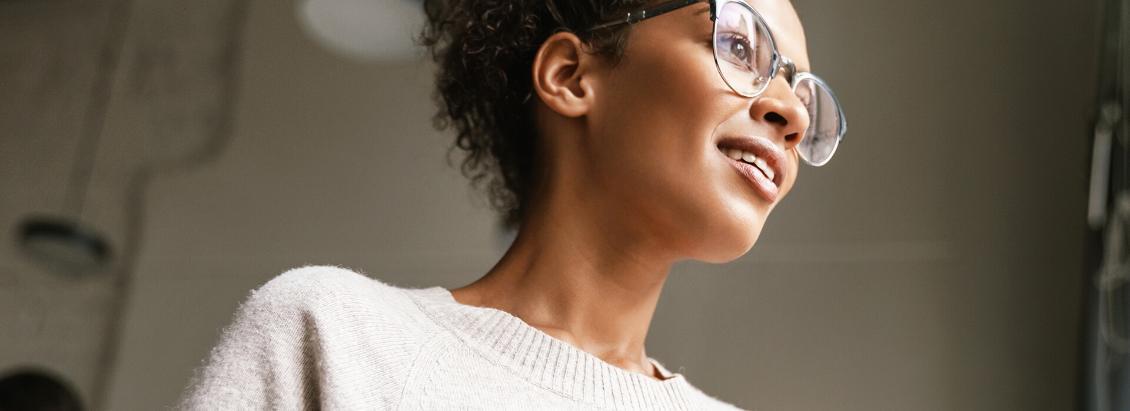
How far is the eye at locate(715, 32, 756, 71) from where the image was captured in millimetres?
1010

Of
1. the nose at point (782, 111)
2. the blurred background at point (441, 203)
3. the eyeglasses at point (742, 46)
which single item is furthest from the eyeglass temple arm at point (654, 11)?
the blurred background at point (441, 203)

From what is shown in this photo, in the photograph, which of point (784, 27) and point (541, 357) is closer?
point (541, 357)

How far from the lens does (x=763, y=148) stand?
1.01m

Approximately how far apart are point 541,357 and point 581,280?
0.12 m

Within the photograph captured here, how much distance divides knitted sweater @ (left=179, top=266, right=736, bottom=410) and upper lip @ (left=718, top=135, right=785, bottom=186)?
26 cm

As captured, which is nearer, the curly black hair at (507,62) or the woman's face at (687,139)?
the woman's face at (687,139)

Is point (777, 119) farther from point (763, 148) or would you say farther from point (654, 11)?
point (654, 11)

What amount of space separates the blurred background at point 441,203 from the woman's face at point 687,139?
63 centimetres

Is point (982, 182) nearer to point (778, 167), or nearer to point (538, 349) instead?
point (778, 167)

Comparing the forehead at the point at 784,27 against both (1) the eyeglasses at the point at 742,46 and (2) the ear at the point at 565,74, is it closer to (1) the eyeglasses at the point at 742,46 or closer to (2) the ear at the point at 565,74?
(1) the eyeglasses at the point at 742,46

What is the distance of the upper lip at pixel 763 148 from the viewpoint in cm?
100

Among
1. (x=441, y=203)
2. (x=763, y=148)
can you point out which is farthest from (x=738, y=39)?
(x=441, y=203)

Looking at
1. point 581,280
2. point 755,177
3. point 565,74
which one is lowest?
point 581,280

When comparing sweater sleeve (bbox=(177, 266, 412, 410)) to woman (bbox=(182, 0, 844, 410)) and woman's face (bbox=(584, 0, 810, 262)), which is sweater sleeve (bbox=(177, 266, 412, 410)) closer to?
woman (bbox=(182, 0, 844, 410))
